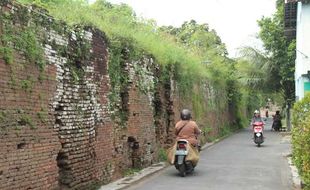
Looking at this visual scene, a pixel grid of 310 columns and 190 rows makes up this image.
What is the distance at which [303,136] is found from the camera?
877cm

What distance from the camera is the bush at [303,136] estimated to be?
8406mm

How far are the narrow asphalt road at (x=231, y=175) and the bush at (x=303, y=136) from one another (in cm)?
161

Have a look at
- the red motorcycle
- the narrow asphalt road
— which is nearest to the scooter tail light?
the narrow asphalt road

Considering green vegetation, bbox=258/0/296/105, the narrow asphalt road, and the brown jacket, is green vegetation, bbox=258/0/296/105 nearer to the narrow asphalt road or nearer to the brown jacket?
the narrow asphalt road

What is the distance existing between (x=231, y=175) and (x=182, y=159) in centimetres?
136

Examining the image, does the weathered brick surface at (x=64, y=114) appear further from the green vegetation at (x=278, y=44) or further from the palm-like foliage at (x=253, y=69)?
the palm-like foliage at (x=253, y=69)

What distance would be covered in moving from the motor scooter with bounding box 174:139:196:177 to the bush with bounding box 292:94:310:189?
3434 mm

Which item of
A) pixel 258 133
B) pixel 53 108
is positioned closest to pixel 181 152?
pixel 53 108

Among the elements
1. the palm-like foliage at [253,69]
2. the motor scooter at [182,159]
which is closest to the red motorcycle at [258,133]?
the motor scooter at [182,159]

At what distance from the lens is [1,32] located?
704 centimetres

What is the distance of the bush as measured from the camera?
8.41 meters

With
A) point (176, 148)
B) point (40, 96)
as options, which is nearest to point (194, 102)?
point (176, 148)

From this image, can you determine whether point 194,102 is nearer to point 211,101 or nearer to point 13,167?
point 211,101

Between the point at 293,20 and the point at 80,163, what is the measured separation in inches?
832
